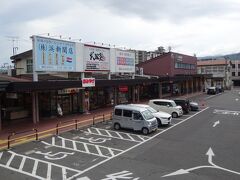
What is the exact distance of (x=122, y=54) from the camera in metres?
34.9

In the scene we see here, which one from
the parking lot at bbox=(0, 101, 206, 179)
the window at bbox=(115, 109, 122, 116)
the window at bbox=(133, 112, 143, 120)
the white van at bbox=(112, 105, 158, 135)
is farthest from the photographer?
the window at bbox=(115, 109, 122, 116)

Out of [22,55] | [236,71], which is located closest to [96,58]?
[22,55]

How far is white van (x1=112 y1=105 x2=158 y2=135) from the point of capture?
20458mm

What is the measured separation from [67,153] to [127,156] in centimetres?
337

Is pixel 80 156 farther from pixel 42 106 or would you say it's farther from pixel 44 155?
pixel 42 106

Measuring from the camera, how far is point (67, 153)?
15516 millimetres

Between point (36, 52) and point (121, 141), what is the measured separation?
10.2 meters

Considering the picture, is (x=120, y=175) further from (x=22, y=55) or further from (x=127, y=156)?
(x=22, y=55)

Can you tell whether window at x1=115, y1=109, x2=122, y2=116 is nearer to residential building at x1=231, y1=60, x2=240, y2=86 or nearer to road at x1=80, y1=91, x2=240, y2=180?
road at x1=80, y1=91, x2=240, y2=180

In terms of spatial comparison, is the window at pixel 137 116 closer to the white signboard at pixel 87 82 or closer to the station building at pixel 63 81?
the station building at pixel 63 81

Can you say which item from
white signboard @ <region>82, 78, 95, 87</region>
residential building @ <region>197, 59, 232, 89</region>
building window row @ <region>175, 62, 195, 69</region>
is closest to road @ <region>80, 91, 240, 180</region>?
white signboard @ <region>82, 78, 95, 87</region>

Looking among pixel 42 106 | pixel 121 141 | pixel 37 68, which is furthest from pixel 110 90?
pixel 121 141

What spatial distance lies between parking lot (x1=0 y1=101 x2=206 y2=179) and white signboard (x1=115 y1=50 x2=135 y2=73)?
14091 mm

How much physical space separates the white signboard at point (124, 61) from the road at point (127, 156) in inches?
543
